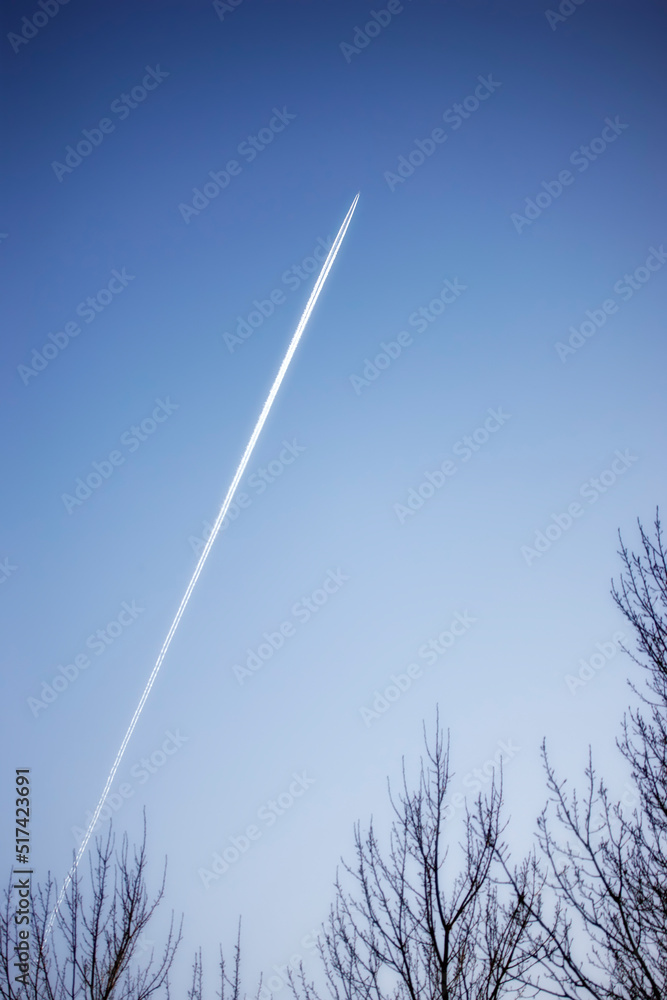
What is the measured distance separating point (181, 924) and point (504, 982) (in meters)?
5.20

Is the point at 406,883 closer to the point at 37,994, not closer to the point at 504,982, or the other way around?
the point at 504,982

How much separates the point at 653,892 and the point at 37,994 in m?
7.46

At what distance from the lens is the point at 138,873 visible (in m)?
7.93

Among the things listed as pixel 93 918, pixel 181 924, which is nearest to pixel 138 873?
pixel 93 918

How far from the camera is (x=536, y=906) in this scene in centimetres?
570

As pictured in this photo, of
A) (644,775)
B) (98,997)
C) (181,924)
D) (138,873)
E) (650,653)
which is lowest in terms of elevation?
(98,997)

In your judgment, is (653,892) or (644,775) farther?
(644,775)

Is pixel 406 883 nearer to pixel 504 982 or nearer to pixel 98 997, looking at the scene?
pixel 504 982

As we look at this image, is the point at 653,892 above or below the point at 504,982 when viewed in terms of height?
above

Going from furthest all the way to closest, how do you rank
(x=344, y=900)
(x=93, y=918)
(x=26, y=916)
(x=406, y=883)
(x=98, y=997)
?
(x=26, y=916) → (x=93, y=918) → (x=98, y=997) → (x=344, y=900) → (x=406, y=883)

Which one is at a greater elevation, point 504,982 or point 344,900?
point 344,900

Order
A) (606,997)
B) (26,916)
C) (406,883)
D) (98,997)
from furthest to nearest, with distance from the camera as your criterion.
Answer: (26,916), (98,997), (406,883), (606,997)

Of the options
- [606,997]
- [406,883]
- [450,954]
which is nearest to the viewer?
[606,997]

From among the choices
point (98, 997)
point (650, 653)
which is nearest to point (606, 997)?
point (650, 653)
